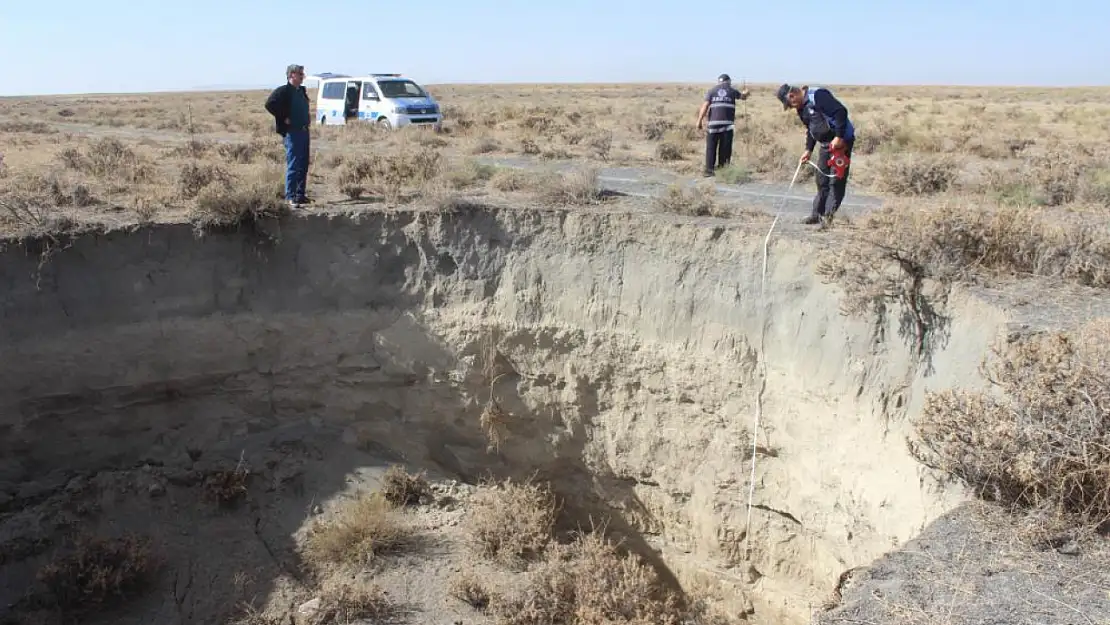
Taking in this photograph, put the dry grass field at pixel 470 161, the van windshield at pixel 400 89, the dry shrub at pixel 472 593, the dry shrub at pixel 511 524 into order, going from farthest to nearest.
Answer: the van windshield at pixel 400 89 → the dry grass field at pixel 470 161 → the dry shrub at pixel 511 524 → the dry shrub at pixel 472 593

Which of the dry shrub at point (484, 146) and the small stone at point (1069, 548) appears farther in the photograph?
the dry shrub at point (484, 146)

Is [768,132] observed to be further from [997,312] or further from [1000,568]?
[1000,568]

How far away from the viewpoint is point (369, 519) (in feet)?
24.7

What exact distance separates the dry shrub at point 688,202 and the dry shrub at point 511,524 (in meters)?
3.47

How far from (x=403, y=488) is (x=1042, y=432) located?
6265 millimetres

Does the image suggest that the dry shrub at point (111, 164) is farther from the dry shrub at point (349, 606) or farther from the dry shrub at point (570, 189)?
the dry shrub at point (349, 606)

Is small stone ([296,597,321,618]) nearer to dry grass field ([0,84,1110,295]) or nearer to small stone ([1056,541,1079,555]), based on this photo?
dry grass field ([0,84,1110,295])

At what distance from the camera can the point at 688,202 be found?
8461 mm

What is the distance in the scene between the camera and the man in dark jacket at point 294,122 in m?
8.38

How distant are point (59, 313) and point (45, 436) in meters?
1.33

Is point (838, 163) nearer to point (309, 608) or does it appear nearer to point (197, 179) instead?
point (309, 608)

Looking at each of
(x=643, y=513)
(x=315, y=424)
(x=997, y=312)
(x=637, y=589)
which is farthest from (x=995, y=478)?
(x=315, y=424)

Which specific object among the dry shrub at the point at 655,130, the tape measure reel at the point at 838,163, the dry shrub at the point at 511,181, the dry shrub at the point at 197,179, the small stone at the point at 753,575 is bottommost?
the small stone at the point at 753,575

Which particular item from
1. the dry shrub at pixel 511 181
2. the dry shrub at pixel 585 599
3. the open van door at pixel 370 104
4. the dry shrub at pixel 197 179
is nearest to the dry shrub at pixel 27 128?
the open van door at pixel 370 104
